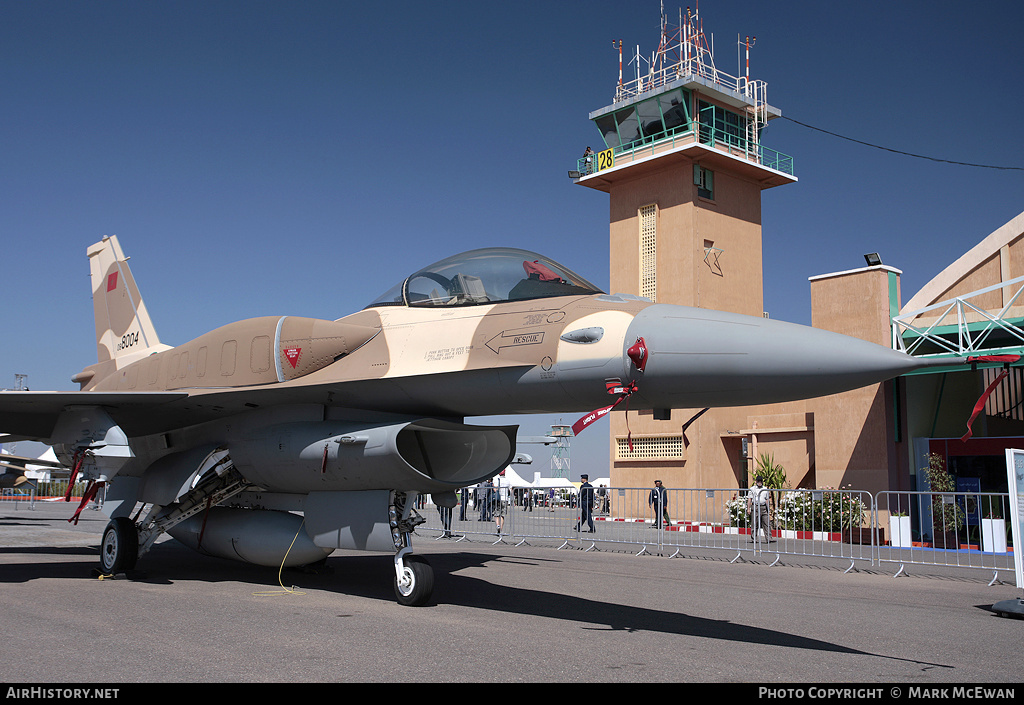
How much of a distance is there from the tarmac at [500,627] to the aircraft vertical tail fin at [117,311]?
10.1 feet

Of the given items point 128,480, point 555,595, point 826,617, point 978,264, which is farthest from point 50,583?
point 978,264

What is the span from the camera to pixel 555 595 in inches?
308

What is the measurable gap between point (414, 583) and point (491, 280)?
9.04 feet

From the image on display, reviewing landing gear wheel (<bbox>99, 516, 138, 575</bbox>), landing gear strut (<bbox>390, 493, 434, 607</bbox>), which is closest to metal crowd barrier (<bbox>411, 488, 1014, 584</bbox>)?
landing gear strut (<bbox>390, 493, 434, 607</bbox>)

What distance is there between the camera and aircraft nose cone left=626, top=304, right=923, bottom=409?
16.4ft

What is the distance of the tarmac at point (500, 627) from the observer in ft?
14.3

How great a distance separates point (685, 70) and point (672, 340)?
24357mm

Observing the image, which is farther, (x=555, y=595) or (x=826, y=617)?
(x=555, y=595)

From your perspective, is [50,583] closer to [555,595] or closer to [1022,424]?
[555,595]

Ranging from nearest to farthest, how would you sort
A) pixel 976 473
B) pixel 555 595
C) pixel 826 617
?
pixel 826 617 → pixel 555 595 → pixel 976 473

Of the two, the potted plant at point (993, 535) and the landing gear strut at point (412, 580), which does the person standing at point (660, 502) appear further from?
the landing gear strut at point (412, 580)

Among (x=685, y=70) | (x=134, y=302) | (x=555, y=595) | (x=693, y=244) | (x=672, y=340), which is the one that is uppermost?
(x=685, y=70)

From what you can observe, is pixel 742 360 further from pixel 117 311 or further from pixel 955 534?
pixel 117 311

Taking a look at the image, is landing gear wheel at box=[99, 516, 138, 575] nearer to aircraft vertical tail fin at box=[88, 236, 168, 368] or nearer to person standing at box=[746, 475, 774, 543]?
aircraft vertical tail fin at box=[88, 236, 168, 368]
